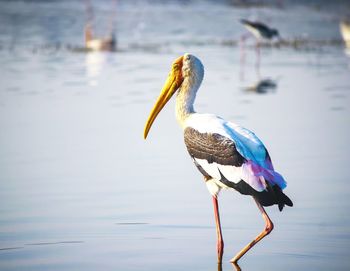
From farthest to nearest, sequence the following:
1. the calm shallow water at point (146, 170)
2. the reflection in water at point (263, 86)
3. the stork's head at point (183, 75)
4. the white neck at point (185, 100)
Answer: the reflection in water at point (263, 86)
the stork's head at point (183, 75)
the white neck at point (185, 100)
the calm shallow water at point (146, 170)

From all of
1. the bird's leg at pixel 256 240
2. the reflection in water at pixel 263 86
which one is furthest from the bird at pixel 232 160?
the reflection in water at pixel 263 86

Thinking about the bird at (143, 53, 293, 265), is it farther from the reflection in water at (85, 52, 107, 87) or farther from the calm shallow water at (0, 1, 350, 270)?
the reflection in water at (85, 52, 107, 87)

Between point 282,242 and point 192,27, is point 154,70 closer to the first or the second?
point 282,242

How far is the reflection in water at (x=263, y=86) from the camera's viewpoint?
16.1 m

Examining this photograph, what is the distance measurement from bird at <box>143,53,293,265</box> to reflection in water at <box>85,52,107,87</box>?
34.6 ft

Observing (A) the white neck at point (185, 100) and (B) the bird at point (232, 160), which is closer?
(B) the bird at point (232, 160)

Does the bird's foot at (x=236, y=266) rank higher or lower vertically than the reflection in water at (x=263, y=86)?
higher

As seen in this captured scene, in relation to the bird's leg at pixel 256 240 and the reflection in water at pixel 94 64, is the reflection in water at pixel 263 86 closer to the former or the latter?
the reflection in water at pixel 94 64

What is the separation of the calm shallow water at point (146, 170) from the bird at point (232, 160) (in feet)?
1.69

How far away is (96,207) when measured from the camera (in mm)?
7699

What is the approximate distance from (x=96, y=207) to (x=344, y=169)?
294 centimetres

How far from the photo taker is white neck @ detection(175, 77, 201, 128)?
6742mm

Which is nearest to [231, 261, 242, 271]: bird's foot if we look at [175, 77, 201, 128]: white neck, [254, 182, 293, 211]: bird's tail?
[254, 182, 293, 211]: bird's tail

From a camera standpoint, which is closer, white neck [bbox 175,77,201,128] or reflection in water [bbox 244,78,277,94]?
white neck [bbox 175,77,201,128]
